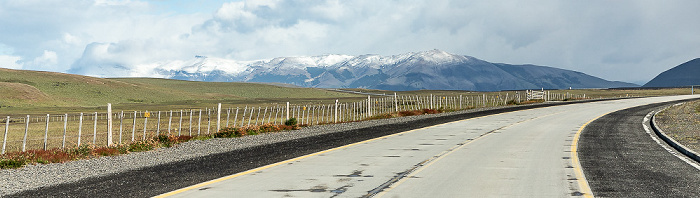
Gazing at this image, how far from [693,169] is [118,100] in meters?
132

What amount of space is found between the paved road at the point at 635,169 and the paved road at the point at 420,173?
0.40 metres

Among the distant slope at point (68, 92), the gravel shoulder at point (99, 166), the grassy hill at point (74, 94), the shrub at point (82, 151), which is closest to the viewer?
the gravel shoulder at point (99, 166)

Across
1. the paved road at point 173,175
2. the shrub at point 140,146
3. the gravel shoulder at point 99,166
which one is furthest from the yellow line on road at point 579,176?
the shrub at point 140,146

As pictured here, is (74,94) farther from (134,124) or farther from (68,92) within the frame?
(134,124)

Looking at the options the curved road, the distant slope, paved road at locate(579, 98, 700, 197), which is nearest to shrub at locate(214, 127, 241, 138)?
the curved road

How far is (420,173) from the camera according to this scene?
12555 millimetres

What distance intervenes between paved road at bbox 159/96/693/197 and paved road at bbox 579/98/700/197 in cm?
40

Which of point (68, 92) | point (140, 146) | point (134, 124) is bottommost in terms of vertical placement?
point (140, 146)

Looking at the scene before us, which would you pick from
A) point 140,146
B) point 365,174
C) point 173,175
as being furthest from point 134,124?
point 365,174

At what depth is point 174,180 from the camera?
39.7 feet

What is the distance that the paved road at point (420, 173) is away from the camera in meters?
10.3

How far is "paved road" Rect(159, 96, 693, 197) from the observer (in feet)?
33.7

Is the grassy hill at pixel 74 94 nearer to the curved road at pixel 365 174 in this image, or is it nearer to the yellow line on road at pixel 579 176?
the curved road at pixel 365 174

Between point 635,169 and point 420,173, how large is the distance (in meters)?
4.90
